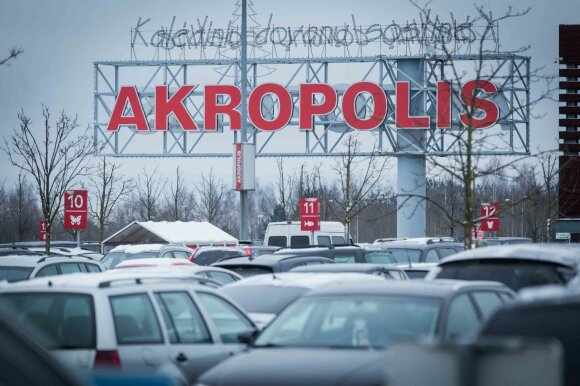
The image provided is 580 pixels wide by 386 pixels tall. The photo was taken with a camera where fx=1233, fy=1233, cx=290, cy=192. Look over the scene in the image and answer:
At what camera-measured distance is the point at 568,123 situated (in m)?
51.3

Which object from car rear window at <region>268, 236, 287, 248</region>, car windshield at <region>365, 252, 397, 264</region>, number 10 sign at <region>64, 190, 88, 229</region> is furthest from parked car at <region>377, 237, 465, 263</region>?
car rear window at <region>268, 236, 287, 248</region>

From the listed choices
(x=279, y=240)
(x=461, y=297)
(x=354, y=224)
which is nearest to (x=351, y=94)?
(x=279, y=240)

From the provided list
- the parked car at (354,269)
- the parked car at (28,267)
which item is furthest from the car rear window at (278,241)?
the parked car at (354,269)

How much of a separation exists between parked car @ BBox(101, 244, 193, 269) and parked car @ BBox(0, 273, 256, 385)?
59.9ft

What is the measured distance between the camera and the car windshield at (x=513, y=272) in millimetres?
12477

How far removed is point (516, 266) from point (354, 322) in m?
4.07

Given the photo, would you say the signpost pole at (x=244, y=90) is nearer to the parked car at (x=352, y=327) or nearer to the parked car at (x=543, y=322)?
the parked car at (x=352, y=327)

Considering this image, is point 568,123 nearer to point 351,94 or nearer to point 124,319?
point 351,94

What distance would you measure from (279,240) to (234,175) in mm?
4436

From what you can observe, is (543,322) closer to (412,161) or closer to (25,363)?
(25,363)

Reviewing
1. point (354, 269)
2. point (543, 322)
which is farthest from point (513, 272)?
point (543, 322)

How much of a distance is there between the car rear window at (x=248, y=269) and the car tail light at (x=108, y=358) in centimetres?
891

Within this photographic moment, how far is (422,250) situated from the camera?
1048 inches

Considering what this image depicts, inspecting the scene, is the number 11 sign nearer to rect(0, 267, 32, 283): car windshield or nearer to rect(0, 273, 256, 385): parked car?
rect(0, 267, 32, 283): car windshield
